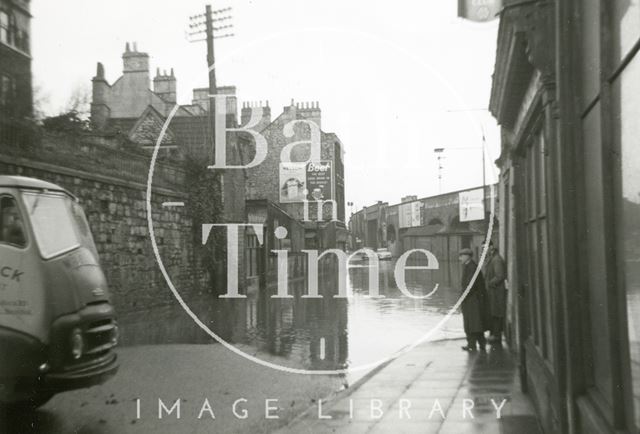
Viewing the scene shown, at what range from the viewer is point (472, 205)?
1668 inches

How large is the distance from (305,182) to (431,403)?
2311 cm

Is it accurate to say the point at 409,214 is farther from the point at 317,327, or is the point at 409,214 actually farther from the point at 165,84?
the point at 317,327

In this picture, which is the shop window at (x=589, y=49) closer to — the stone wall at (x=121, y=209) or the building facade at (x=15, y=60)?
the stone wall at (x=121, y=209)

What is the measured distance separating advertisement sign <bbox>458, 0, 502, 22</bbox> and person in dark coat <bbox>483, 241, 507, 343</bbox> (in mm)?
4556

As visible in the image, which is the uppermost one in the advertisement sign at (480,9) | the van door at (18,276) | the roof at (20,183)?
the advertisement sign at (480,9)

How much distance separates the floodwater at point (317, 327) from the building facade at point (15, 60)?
15.2 ft

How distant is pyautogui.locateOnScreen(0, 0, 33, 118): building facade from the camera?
35.7 ft

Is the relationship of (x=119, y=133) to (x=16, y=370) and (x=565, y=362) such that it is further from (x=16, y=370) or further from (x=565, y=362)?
(x=565, y=362)

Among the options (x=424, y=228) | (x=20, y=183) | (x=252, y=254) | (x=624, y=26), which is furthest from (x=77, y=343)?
(x=424, y=228)

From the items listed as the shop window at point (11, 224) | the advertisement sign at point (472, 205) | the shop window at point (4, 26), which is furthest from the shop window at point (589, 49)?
the advertisement sign at point (472, 205)

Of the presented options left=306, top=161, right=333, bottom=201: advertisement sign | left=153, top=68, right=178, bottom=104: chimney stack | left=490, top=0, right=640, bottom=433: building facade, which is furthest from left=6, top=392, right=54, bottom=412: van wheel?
left=153, top=68, right=178, bottom=104: chimney stack

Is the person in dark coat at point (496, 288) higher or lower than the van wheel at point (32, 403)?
higher

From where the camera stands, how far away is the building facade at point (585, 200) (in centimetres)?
268

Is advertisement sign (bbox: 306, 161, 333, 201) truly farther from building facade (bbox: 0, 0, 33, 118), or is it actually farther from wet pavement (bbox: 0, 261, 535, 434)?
building facade (bbox: 0, 0, 33, 118)
